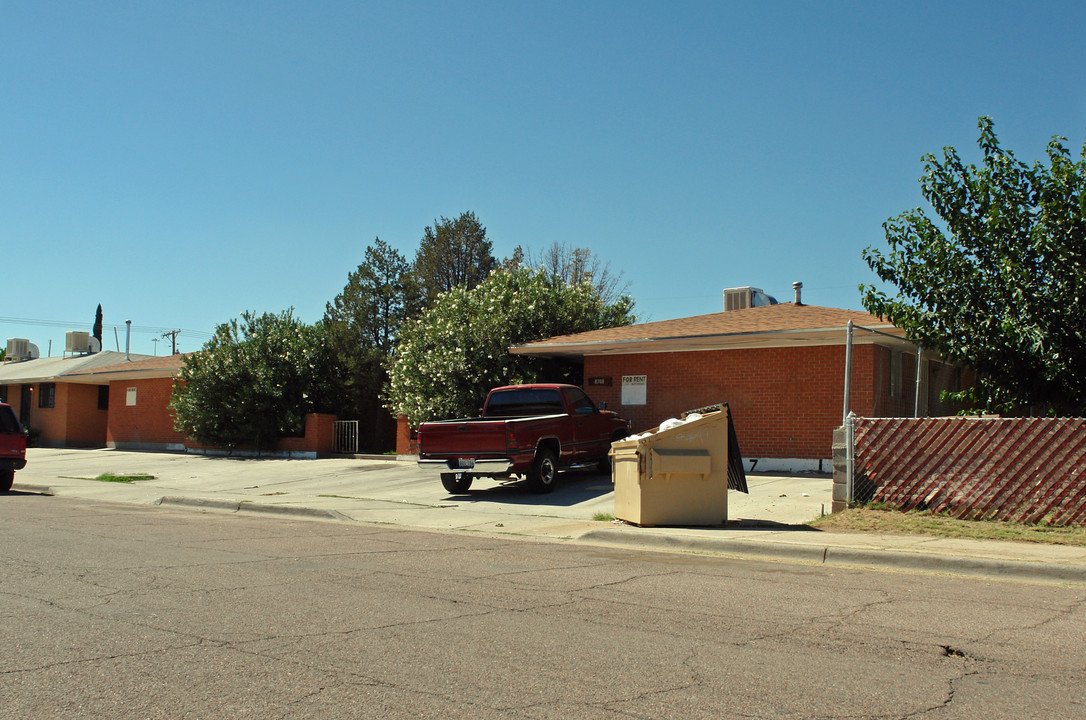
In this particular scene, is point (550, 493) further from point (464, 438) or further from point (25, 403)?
point (25, 403)

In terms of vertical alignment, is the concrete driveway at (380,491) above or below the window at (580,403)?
below

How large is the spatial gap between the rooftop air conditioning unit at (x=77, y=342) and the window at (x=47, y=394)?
235 inches

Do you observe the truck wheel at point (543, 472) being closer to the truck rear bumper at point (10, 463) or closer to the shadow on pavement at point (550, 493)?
the shadow on pavement at point (550, 493)

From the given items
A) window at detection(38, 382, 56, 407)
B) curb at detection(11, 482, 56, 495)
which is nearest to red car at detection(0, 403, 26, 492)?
curb at detection(11, 482, 56, 495)

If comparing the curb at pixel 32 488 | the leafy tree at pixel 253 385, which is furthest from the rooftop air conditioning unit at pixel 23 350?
the curb at pixel 32 488

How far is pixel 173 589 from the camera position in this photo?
6965 millimetres

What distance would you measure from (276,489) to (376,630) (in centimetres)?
1306

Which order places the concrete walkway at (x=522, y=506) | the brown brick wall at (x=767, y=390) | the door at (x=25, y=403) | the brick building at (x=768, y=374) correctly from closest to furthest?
the concrete walkway at (x=522, y=506)
the brick building at (x=768, y=374)
the brown brick wall at (x=767, y=390)
the door at (x=25, y=403)

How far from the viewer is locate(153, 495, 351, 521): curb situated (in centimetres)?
1358

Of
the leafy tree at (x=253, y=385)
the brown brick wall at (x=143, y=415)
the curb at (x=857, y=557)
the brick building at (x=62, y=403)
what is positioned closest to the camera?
the curb at (x=857, y=557)

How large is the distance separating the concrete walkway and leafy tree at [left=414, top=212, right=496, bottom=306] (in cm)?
2260

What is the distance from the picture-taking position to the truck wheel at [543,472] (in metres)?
15.4

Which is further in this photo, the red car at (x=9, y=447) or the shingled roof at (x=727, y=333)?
the shingled roof at (x=727, y=333)

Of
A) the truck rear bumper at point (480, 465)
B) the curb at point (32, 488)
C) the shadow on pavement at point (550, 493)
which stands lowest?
the curb at point (32, 488)
